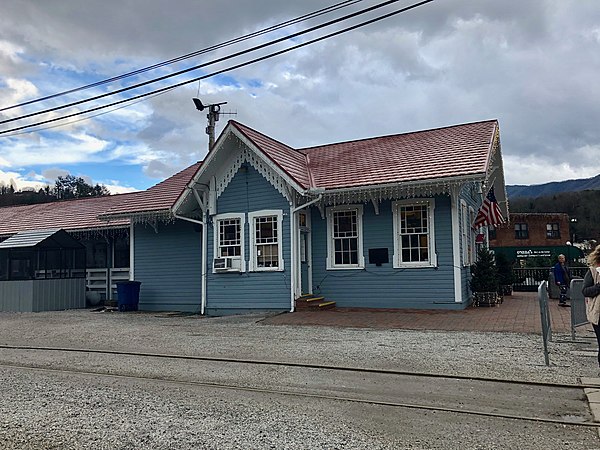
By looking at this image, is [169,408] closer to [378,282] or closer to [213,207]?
[378,282]

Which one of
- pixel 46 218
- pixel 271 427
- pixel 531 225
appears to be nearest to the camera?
pixel 271 427

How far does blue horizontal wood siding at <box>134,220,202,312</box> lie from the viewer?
60.1ft

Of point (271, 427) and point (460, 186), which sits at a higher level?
point (460, 186)

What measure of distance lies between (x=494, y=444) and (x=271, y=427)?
2038 millimetres

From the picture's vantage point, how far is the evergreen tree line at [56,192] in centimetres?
5331

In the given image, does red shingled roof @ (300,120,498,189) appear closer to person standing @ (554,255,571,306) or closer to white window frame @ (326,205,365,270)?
white window frame @ (326,205,365,270)

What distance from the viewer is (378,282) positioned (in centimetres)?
1516

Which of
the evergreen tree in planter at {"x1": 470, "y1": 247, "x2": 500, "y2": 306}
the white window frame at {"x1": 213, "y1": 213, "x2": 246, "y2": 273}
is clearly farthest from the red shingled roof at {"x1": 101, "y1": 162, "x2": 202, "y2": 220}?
the evergreen tree in planter at {"x1": 470, "y1": 247, "x2": 500, "y2": 306}

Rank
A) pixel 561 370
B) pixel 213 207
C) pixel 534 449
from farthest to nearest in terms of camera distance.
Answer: pixel 213 207, pixel 561 370, pixel 534 449

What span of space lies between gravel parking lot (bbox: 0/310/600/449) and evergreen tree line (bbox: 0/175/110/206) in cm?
4527

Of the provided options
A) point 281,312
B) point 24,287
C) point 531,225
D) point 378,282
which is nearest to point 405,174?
point 378,282

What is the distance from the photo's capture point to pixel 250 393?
6684mm

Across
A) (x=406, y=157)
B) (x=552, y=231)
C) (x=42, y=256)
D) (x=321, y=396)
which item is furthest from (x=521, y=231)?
(x=321, y=396)

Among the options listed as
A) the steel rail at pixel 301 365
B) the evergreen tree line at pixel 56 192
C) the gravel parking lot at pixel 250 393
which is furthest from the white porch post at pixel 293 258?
the evergreen tree line at pixel 56 192
